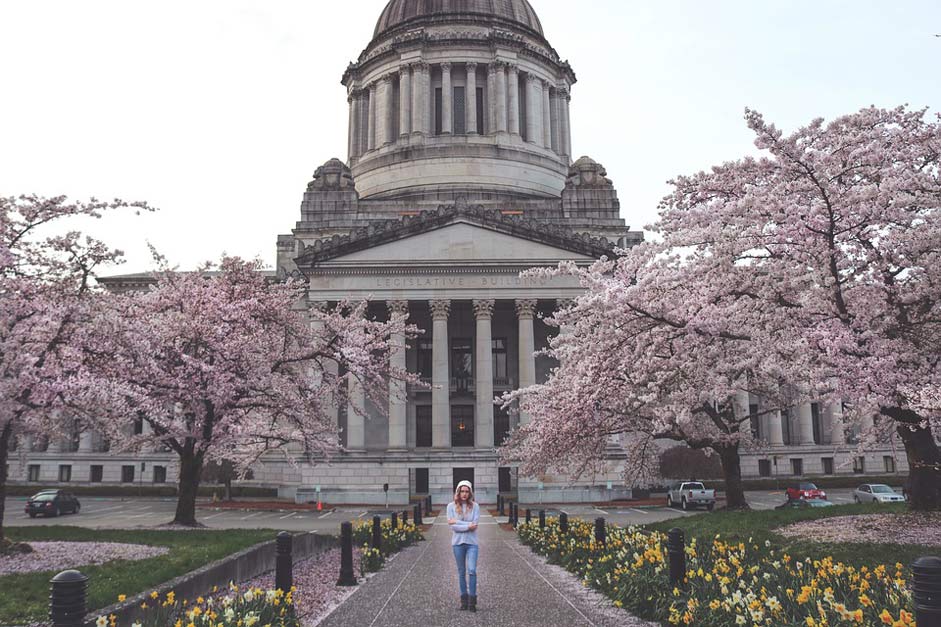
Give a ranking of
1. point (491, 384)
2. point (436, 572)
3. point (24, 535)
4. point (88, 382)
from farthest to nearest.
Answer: point (491, 384) → point (24, 535) → point (436, 572) → point (88, 382)

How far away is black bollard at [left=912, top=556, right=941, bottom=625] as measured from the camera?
602 centimetres

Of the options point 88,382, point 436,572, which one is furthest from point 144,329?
point 436,572

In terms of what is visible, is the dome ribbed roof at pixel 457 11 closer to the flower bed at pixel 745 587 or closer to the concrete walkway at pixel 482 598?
the concrete walkway at pixel 482 598

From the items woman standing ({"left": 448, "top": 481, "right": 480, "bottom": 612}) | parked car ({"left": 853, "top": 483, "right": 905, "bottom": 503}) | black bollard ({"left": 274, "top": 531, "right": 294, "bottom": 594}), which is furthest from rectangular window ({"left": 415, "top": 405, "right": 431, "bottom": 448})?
woman standing ({"left": 448, "top": 481, "right": 480, "bottom": 612})

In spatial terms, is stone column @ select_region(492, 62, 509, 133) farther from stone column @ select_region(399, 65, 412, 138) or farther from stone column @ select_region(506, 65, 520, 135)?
stone column @ select_region(399, 65, 412, 138)

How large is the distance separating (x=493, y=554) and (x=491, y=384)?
2922 cm

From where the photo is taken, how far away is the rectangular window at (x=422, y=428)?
53.3 metres

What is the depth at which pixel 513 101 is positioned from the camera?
218ft

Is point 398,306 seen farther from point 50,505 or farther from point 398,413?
point 50,505

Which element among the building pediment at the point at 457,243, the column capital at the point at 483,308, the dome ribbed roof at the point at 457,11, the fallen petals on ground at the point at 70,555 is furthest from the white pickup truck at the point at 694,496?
the dome ribbed roof at the point at 457,11

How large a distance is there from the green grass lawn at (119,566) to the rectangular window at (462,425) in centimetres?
3394

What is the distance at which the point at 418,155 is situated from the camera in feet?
212

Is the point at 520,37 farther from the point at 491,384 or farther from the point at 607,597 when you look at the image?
the point at 607,597

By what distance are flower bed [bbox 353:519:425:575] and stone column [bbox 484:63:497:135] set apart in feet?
156
